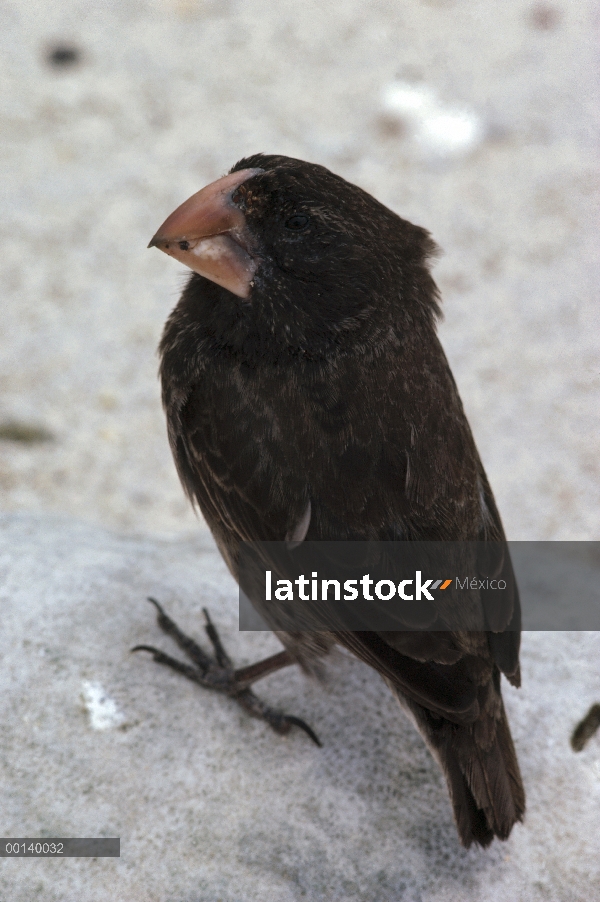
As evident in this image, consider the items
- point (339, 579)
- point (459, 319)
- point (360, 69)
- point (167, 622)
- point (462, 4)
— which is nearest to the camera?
point (339, 579)

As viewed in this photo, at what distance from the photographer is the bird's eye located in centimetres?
257

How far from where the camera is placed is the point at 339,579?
2.58 meters

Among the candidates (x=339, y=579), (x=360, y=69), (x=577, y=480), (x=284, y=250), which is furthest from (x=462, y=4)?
(x=339, y=579)

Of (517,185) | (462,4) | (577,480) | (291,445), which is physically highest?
(462,4)

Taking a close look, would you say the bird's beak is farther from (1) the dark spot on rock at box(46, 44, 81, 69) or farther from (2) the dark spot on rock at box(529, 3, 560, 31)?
(2) the dark spot on rock at box(529, 3, 560, 31)

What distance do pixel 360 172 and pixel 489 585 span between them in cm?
450

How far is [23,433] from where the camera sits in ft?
16.8

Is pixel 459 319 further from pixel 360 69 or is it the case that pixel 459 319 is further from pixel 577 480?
pixel 360 69

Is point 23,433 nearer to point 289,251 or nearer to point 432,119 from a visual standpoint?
point 289,251

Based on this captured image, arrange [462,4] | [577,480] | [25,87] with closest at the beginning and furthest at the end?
[577,480]
[25,87]
[462,4]

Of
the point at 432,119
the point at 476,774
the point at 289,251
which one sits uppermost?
the point at 432,119

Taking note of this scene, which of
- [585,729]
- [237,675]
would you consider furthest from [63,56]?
[585,729]

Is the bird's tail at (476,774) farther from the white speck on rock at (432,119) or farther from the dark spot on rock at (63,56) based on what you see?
the dark spot on rock at (63,56)

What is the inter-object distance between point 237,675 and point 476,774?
909 millimetres
